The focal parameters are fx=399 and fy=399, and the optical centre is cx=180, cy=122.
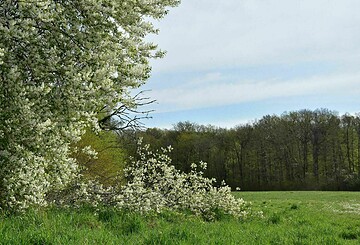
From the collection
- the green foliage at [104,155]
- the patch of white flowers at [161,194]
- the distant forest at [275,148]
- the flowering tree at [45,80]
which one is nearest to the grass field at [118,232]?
the patch of white flowers at [161,194]

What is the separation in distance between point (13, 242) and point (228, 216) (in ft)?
27.6

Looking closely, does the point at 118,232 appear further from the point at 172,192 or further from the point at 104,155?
the point at 104,155

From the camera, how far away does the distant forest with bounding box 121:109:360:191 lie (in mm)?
74250

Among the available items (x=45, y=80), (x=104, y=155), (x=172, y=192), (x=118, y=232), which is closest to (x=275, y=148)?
(x=104, y=155)

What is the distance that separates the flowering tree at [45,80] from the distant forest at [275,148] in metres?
63.8

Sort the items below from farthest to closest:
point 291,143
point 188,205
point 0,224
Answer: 1. point 291,143
2. point 188,205
3. point 0,224

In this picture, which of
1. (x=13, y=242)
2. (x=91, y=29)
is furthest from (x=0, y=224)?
(x=91, y=29)

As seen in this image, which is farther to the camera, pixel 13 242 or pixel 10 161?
pixel 10 161

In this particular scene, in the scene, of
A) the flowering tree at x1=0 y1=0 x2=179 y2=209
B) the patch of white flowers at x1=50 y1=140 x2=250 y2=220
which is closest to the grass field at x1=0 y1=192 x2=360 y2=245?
the patch of white flowers at x1=50 y1=140 x2=250 y2=220

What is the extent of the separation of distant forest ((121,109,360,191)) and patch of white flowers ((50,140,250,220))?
58521 mm

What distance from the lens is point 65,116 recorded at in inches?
294

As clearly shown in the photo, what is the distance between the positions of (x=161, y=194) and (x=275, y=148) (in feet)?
225

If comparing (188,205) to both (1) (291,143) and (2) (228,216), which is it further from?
(1) (291,143)

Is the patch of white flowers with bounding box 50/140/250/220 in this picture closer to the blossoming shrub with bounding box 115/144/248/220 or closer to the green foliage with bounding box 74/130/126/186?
the blossoming shrub with bounding box 115/144/248/220
